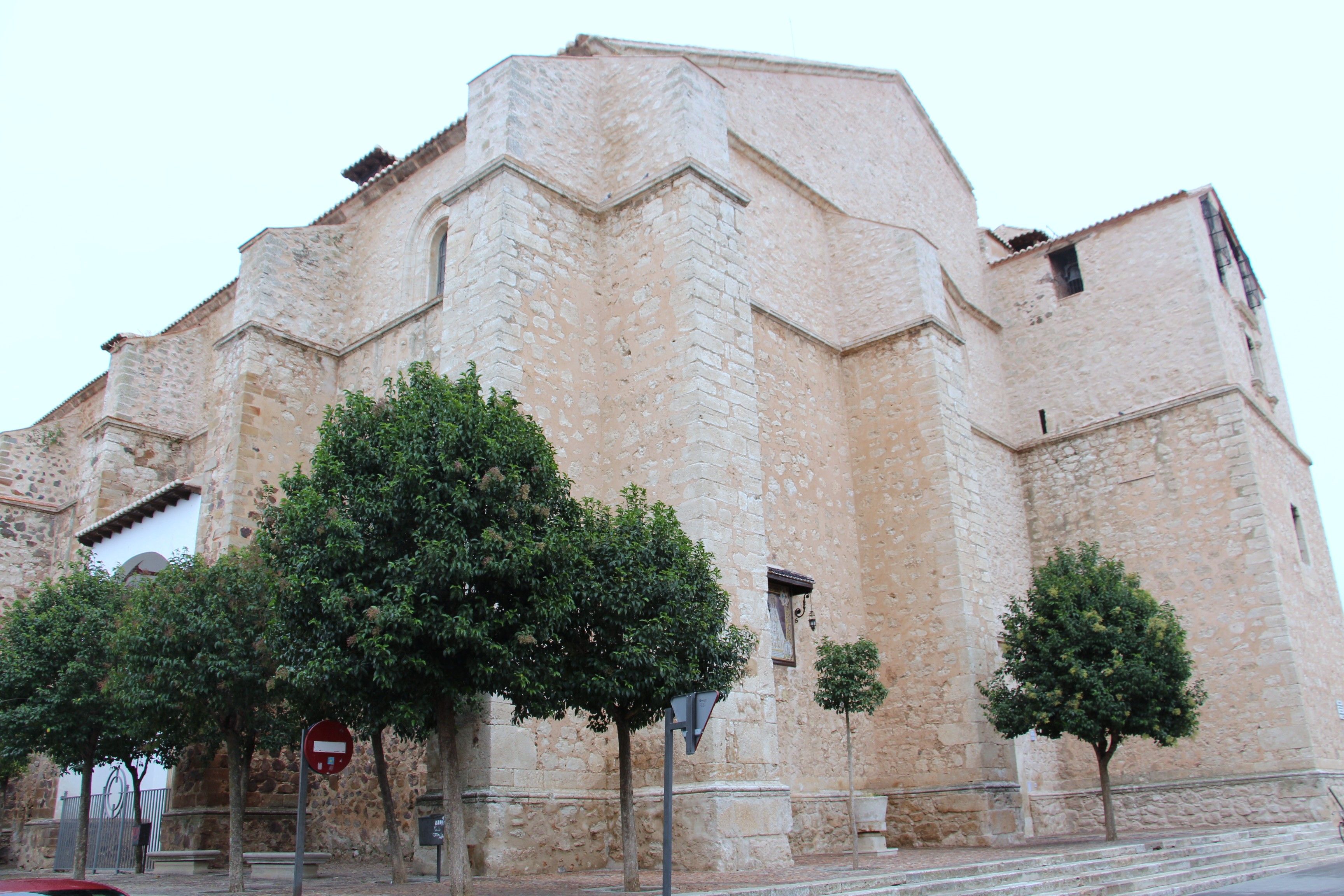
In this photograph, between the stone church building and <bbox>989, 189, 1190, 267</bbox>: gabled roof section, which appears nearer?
the stone church building

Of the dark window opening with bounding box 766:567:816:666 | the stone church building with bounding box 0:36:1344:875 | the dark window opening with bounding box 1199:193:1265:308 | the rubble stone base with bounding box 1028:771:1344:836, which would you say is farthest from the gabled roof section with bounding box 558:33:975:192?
the rubble stone base with bounding box 1028:771:1344:836

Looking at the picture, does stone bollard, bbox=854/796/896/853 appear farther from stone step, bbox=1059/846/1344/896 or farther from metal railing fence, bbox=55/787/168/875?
metal railing fence, bbox=55/787/168/875

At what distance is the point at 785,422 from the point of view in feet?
51.2

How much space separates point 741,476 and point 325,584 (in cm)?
540

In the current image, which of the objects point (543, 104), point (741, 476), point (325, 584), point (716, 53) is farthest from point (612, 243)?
point (325, 584)

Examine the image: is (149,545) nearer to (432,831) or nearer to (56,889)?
(432,831)

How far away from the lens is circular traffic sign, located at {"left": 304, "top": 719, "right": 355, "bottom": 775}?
8.77m

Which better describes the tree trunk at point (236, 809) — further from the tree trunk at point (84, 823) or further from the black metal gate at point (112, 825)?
the black metal gate at point (112, 825)

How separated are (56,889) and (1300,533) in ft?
71.0

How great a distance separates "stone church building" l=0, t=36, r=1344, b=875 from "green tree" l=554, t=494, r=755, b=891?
1788 millimetres

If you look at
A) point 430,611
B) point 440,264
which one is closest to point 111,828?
point 440,264

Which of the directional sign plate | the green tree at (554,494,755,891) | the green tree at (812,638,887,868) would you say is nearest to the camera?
the directional sign plate

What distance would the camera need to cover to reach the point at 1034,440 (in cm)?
2202

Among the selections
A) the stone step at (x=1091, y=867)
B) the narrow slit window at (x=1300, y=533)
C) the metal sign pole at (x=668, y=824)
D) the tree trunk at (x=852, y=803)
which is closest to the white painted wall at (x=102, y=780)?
the tree trunk at (x=852, y=803)
